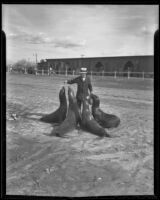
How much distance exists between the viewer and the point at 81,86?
379 cm

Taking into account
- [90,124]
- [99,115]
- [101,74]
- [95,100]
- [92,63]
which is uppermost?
[92,63]

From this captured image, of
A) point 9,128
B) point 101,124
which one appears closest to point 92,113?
point 101,124

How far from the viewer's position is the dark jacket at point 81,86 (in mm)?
3748

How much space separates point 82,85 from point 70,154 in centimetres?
122

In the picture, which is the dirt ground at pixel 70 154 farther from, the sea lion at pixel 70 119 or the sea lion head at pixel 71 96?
the sea lion head at pixel 71 96

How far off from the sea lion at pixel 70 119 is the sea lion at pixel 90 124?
0.35 ft

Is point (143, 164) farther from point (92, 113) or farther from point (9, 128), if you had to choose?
point (9, 128)

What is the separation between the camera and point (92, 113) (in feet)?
12.4

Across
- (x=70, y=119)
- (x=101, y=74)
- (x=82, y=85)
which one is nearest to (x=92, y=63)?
(x=82, y=85)

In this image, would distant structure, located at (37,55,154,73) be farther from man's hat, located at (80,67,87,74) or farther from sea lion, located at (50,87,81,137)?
sea lion, located at (50,87,81,137)

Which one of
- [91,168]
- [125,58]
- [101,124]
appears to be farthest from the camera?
[101,124]

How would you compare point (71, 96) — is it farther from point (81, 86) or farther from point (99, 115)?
point (99, 115)

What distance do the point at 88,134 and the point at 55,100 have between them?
90cm

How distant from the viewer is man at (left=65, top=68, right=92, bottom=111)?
12.3 feet
